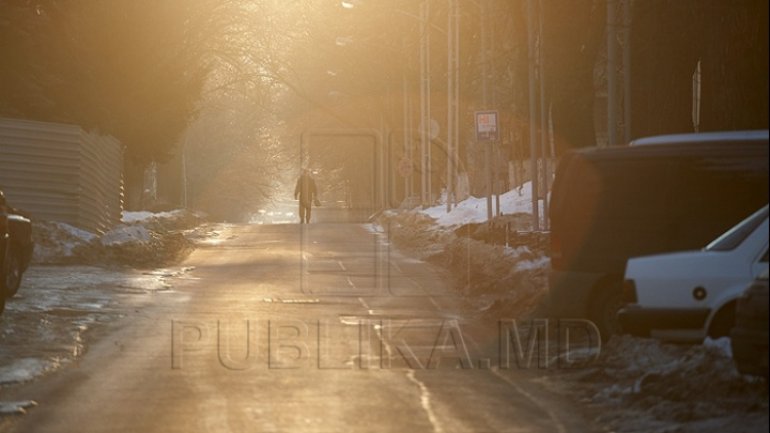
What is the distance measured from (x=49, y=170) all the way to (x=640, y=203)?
21.2 meters

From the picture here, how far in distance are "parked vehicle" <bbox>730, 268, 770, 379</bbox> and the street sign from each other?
2617 centimetres

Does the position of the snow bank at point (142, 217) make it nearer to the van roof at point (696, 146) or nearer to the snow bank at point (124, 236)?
the snow bank at point (124, 236)

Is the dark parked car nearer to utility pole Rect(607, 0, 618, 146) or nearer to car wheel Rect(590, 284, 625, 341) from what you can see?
car wheel Rect(590, 284, 625, 341)

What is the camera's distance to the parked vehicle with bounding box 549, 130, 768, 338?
15141 millimetres

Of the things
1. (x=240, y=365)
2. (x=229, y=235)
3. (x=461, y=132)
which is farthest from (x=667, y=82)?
(x=461, y=132)

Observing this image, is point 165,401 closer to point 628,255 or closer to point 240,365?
point 240,365

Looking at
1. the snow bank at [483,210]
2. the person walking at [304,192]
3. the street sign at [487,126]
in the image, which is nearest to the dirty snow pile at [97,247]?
the street sign at [487,126]

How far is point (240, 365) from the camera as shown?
14383 mm

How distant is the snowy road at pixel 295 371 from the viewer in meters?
11.1

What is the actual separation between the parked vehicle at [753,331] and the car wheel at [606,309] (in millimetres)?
5477

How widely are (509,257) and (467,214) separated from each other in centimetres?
2128

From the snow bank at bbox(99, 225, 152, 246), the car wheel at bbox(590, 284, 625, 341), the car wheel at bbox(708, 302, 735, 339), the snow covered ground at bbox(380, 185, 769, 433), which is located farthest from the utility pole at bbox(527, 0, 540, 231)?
the car wheel at bbox(708, 302, 735, 339)

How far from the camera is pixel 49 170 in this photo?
34.2 m

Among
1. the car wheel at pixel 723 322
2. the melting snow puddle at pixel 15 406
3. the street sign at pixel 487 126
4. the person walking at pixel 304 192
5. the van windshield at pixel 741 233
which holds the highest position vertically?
the street sign at pixel 487 126
